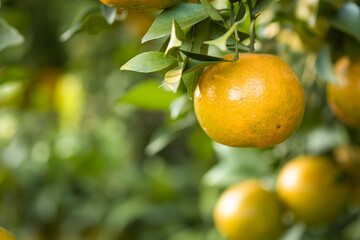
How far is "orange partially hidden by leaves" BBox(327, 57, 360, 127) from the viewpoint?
3.02 ft

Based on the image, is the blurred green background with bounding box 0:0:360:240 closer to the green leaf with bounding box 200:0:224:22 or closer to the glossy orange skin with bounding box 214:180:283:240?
the glossy orange skin with bounding box 214:180:283:240

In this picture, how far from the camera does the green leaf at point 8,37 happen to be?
2.36 ft

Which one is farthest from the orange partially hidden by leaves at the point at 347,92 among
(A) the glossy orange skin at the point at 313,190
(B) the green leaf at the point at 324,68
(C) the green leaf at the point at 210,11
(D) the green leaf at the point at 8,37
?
(D) the green leaf at the point at 8,37

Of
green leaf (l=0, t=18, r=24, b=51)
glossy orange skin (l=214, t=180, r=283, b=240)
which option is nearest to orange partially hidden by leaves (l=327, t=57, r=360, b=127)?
glossy orange skin (l=214, t=180, r=283, b=240)

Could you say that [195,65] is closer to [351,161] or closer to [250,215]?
[250,215]

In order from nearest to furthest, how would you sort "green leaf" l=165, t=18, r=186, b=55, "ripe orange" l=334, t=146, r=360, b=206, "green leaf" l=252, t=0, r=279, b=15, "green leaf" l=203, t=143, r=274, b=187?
1. "green leaf" l=165, t=18, r=186, b=55
2. "green leaf" l=252, t=0, r=279, b=15
3. "ripe orange" l=334, t=146, r=360, b=206
4. "green leaf" l=203, t=143, r=274, b=187

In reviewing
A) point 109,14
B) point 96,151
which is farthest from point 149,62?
point 96,151

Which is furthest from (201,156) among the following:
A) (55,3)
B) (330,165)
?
(55,3)

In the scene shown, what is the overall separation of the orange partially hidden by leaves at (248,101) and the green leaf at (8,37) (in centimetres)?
32

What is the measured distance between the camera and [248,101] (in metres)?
0.59

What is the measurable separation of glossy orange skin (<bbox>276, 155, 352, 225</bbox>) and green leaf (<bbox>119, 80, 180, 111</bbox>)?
372 mm

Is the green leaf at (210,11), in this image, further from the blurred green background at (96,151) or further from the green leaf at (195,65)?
the blurred green background at (96,151)

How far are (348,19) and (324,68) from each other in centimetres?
13

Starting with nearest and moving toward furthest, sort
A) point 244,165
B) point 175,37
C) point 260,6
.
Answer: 1. point 175,37
2. point 260,6
3. point 244,165
